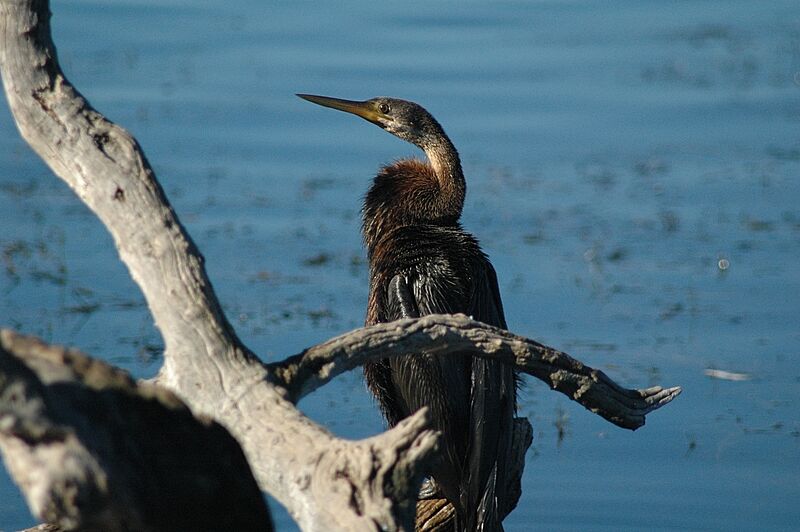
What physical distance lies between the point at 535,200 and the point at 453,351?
19.8 ft

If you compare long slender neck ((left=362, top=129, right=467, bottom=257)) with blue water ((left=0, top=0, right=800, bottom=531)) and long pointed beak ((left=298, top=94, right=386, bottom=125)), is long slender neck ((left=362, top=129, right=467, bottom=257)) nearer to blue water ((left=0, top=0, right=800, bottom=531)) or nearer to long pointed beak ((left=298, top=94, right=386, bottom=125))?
long pointed beak ((left=298, top=94, right=386, bottom=125))

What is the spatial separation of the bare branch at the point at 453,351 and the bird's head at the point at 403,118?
2082 millimetres

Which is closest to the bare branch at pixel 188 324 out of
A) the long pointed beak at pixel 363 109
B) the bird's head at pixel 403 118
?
the bird's head at pixel 403 118

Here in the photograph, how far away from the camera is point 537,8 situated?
13812 mm

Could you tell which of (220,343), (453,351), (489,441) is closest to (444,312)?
(489,441)

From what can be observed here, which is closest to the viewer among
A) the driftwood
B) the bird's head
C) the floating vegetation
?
the driftwood

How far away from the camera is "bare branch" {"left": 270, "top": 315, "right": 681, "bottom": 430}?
316 cm

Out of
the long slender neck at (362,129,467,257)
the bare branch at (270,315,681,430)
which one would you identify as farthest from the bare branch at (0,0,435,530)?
the long slender neck at (362,129,467,257)

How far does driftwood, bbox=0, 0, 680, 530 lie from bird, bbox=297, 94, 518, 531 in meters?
1.35

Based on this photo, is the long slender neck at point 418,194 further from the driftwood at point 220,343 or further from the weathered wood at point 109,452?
the weathered wood at point 109,452

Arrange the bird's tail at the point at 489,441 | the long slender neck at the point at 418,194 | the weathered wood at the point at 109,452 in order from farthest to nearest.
Result: 1. the long slender neck at the point at 418,194
2. the bird's tail at the point at 489,441
3. the weathered wood at the point at 109,452

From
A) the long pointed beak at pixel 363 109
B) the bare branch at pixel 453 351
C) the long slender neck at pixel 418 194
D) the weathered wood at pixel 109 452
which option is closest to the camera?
the weathered wood at pixel 109 452

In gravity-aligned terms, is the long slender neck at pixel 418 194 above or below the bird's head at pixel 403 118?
below

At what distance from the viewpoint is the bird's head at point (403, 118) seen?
5.64m
